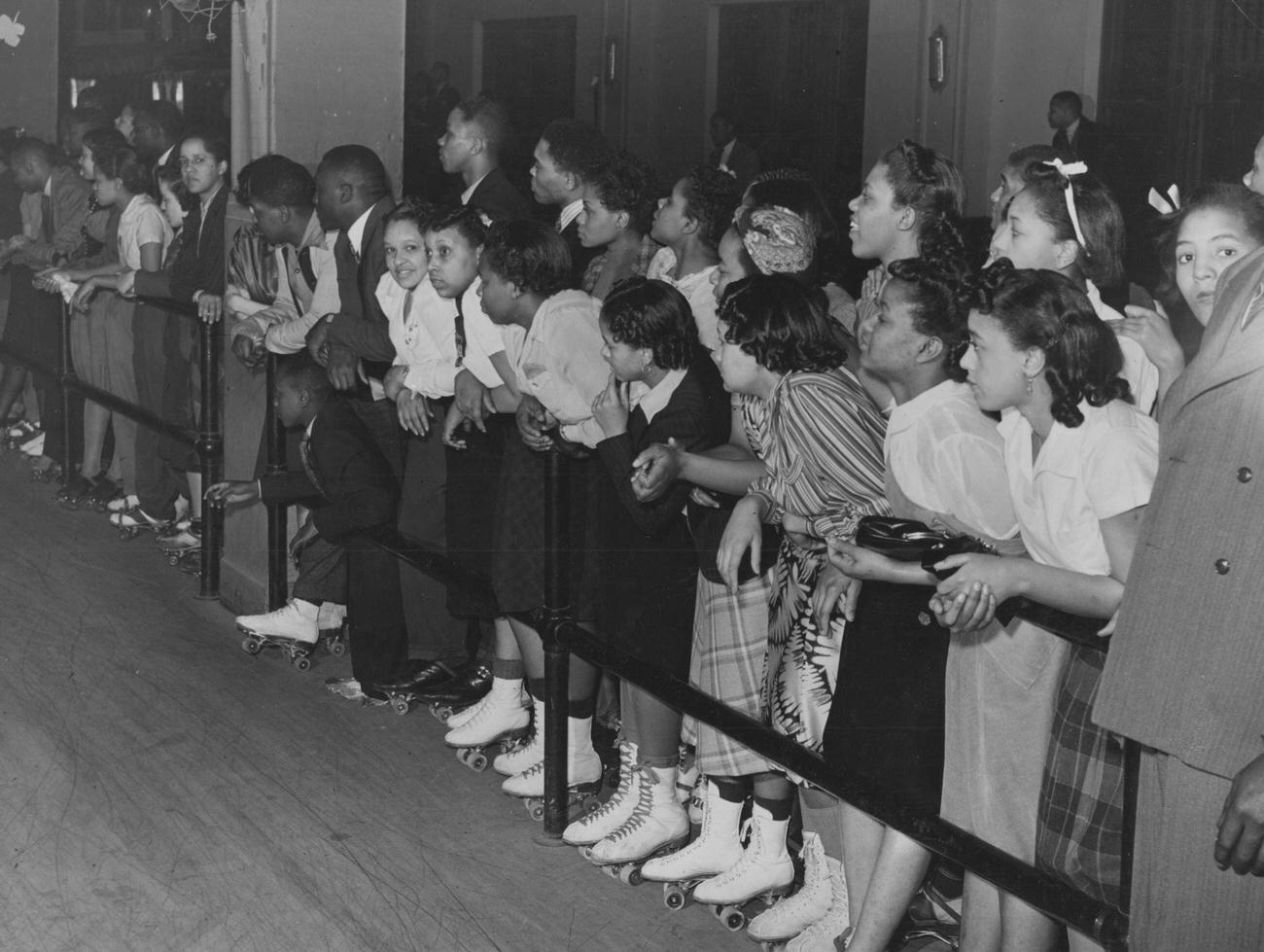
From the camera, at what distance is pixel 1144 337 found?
2924 mm

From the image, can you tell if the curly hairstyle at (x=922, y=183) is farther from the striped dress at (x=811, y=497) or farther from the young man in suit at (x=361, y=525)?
the young man in suit at (x=361, y=525)

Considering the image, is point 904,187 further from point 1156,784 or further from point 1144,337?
point 1156,784

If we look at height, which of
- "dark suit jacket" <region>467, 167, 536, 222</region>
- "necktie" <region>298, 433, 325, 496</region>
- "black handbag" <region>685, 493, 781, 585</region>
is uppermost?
"dark suit jacket" <region>467, 167, 536, 222</region>

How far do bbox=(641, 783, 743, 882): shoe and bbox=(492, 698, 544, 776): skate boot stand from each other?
26.0 inches

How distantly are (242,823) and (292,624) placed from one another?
125 cm

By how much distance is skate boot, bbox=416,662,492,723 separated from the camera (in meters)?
4.59

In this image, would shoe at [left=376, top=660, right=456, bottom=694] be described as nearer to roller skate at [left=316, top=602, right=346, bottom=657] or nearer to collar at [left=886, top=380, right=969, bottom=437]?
roller skate at [left=316, top=602, right=346, bottom=657]

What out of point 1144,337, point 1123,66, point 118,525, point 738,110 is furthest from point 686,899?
point 738,110

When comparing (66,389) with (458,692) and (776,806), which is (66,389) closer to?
(458,692)

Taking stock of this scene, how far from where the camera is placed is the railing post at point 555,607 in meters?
3.62

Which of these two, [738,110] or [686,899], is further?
[738,110]

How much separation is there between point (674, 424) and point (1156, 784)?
153cm

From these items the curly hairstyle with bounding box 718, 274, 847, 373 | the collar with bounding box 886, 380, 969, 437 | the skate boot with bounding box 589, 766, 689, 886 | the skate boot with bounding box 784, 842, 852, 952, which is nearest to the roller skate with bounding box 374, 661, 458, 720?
the skate boot with bounding box 589, 766, 689, 886

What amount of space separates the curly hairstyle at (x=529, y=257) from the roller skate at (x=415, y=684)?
124 cm
